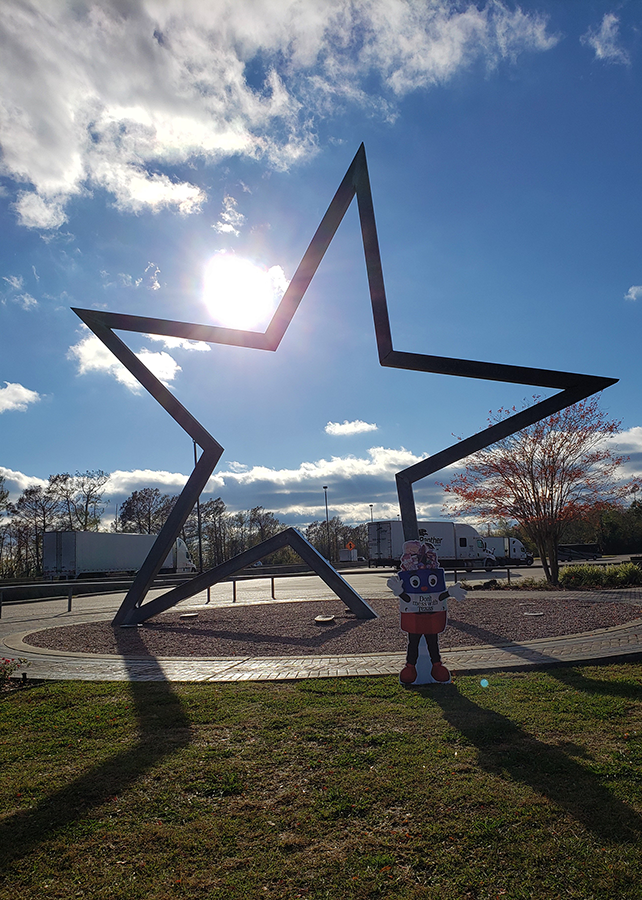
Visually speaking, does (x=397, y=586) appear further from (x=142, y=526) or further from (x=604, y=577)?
(x=142, y=526)

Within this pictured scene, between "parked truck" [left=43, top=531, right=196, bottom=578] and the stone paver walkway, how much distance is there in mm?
22953

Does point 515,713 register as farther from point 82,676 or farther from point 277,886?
point 82,676

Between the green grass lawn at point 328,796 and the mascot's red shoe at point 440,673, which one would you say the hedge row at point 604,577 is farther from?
the green grass lawn at point 328,796

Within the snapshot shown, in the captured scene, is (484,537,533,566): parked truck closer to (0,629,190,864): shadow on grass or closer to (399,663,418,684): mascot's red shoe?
(399,663,418,684): mascot's red shoe

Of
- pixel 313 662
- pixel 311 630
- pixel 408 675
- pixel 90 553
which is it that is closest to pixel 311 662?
pixel 313 662

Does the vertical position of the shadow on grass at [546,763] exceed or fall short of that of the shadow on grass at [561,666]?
it exceeds it

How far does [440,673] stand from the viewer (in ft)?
21.4

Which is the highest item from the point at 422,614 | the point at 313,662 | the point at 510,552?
the point at 422,614

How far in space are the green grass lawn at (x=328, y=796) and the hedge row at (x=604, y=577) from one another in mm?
15792

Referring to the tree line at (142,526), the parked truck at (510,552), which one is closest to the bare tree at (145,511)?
the tree line at (142,526)

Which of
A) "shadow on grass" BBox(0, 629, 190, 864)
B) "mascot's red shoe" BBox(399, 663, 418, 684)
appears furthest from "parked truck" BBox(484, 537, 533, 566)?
"shadow on grass" BBox(0, 629, 190, 864)

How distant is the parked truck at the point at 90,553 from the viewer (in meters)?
32.1

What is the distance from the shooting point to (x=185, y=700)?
6.04m

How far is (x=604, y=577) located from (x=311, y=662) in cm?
1649
